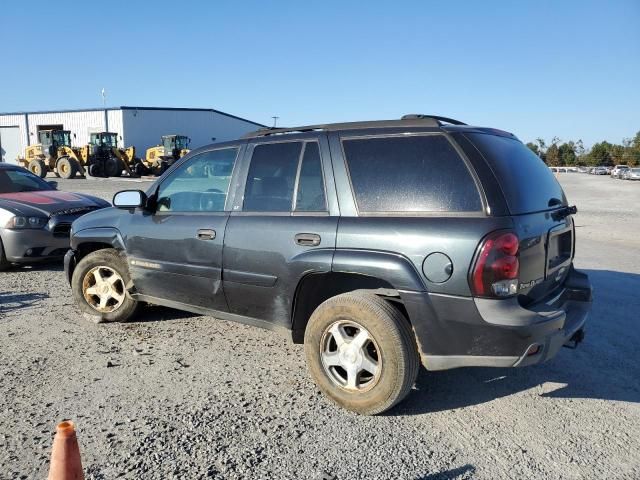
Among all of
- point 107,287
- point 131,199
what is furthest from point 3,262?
point 131,199

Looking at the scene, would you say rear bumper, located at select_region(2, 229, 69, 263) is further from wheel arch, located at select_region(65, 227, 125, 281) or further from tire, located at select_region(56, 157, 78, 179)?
tire, located at select_region(56, 157, 78, 179)

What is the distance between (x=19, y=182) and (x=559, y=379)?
329 inches

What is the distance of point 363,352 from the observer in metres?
3.29

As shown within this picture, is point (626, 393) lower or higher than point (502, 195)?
lower

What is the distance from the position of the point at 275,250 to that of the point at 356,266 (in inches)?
27.0

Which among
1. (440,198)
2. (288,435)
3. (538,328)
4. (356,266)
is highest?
(440,198)

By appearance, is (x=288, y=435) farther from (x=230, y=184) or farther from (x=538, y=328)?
(x=230, y=184)

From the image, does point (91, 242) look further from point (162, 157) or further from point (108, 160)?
point (162, 157)

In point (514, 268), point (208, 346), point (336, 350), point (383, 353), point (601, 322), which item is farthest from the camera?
point (601, 322)

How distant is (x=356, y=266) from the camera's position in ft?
10.5

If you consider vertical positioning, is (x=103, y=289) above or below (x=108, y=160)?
below

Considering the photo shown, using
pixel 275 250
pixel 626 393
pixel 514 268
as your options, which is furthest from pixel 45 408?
pixel 626 393

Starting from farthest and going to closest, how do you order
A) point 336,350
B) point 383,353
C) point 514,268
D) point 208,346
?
point 208,346
point 336,350
point 383,353
point 514,268

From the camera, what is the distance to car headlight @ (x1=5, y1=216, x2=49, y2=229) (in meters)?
6.93
